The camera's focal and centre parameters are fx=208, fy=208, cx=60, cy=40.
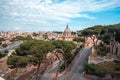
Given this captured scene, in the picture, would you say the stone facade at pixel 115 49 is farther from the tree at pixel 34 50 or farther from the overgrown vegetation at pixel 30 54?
the tree at pixel 34 50

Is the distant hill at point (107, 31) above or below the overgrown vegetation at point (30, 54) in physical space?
above

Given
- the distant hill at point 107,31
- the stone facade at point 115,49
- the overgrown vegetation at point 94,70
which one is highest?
the distant hill at point 107,31

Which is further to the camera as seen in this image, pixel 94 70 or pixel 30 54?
pixel 94 70

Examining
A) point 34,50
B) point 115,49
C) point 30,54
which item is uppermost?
point 34,50

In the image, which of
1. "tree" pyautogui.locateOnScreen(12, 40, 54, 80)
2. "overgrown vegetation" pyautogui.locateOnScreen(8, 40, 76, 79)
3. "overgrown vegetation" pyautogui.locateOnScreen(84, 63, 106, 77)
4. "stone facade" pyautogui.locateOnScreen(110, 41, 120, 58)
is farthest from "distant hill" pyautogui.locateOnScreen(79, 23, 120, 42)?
"tree" pyautogui.locateOnScreen(12, 40, 54, 80)

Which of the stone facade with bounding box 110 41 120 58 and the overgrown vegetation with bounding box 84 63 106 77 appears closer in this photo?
the overgrown vegetation with bounding box 84 63 106 77

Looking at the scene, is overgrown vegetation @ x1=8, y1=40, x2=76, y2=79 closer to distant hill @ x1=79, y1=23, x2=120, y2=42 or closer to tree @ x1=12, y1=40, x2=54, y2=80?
tree @ x1=12, y1=40, x2=54, y2=80

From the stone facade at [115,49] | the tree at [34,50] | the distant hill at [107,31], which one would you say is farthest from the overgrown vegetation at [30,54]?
the distant hill at [107,31]

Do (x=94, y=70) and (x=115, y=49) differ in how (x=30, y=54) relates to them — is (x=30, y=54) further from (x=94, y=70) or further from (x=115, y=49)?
(x=115, y=49)

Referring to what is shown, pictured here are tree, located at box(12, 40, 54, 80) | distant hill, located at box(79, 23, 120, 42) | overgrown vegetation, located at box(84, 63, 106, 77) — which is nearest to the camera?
tree, located at box(12, 40, 54, 80)

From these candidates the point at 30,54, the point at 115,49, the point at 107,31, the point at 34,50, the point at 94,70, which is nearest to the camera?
the point at 34,50

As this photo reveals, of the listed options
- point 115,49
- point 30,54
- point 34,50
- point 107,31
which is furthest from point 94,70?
point 107,31

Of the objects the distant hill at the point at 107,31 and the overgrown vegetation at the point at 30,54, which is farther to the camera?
the distant hill at the point at 107,31

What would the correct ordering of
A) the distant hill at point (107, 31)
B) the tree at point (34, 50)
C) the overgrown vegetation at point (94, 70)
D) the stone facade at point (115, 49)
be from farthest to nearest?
1. the distant hill at point (107, 31)
2. the stone facade at point (115, 49)
3. the overgrown vegetation at point (94, 70)
4. the tree at point (34, 50)
